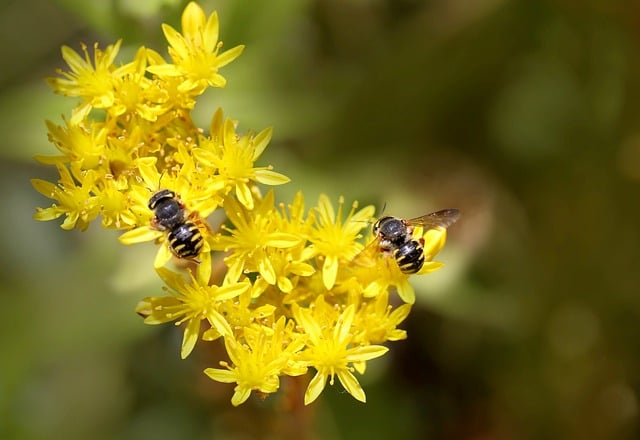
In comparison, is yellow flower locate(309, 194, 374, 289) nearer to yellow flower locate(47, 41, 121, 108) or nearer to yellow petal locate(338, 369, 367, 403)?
yellow petal locate(338, 369, 367, 403)

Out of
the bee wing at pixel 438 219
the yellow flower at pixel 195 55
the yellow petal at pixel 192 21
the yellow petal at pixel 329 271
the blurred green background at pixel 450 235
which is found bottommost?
the blurred green background at pixel 450 235

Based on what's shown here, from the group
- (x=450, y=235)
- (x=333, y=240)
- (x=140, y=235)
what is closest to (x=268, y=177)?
(x=333, y=240)

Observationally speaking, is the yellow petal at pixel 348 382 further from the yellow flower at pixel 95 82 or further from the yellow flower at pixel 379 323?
the yellow flower at pixel 95 82

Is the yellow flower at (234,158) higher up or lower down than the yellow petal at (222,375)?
higher up

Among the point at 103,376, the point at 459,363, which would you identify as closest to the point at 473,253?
the point at 459,363

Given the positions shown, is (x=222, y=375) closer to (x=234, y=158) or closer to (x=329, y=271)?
(x=329, y=271)

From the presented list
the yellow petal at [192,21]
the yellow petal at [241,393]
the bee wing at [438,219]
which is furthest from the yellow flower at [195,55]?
the yellow petal at [241,393]

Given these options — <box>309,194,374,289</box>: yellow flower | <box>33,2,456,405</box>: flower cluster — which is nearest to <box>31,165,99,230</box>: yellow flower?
<box>33,2,456,405</box>: flower cluster

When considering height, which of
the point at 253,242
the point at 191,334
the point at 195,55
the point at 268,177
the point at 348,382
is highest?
the point at 195,55
